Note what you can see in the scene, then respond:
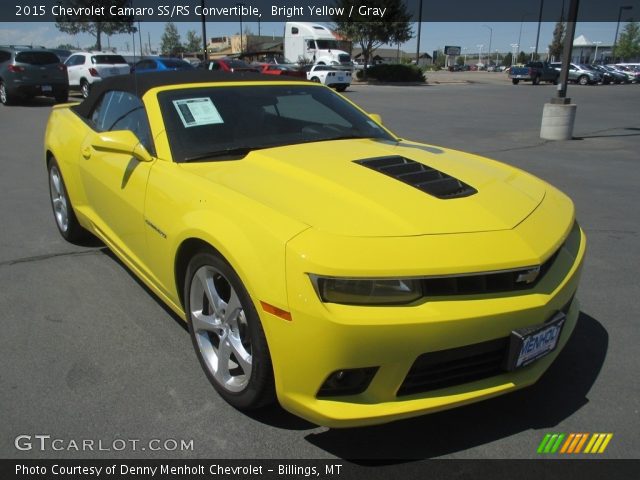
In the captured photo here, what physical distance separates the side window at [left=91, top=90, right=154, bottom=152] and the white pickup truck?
2347cm

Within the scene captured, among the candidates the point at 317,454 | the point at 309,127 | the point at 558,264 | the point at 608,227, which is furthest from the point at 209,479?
the point at 608,227

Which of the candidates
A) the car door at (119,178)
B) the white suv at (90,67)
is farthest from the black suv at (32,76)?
the car door at (119,178)

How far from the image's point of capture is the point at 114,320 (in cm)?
344

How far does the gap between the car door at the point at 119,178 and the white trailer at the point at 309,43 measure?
33.5m

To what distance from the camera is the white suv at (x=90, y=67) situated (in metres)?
18.3

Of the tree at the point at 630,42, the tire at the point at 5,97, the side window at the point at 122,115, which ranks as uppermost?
the tree at the point at 630,42

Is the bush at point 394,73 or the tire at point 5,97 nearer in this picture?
the tire at point 5,97

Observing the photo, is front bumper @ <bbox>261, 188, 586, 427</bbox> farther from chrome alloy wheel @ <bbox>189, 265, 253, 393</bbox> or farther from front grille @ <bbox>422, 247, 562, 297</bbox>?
chrome alloy wheel @ <bbox>189, 265, 253, 393</bbox>

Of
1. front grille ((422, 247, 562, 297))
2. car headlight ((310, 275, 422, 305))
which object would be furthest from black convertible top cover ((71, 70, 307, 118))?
front grille ((422, 247, 562, 297))

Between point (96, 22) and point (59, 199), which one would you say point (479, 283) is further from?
point (96, 22)

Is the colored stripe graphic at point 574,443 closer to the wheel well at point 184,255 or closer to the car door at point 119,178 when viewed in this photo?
the wheel well at point 184,255

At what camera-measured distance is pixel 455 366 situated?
2.14m

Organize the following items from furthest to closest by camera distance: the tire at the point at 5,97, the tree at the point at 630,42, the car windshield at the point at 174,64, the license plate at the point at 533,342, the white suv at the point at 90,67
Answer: the tree at the point at 630,42
the white suv at the point at 90,67
the car windshield at the point at 174,64
the tire at the point at 5,97
the license plate at the point at 533,342

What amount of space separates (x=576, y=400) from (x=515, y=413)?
35cm
